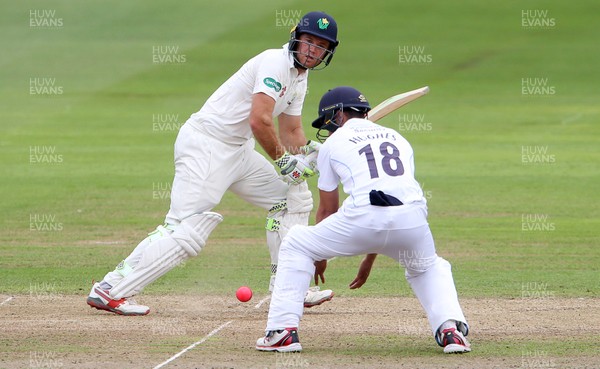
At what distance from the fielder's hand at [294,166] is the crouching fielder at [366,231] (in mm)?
1384

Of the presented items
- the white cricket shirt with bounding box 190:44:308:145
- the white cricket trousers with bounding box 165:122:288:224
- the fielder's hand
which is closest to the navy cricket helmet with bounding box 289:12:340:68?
the white cricket shirt with bounding box 190:44:308:145

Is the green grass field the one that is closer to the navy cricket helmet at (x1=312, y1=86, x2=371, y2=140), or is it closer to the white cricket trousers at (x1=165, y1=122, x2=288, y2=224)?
the white cricket trousers at (x1=165, y1=122, x2=288, y2=224)

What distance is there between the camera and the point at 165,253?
9516mm

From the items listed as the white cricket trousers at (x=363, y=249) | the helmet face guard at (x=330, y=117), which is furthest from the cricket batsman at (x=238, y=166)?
the white cricket trousers at (x=363, y=249)

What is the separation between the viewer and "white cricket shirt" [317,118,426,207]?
7.96 metres

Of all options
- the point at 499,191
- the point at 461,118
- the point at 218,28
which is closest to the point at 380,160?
the point at 499,191

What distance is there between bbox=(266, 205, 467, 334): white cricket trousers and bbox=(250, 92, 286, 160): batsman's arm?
145cm

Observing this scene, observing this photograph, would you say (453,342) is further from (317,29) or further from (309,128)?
(309,128)

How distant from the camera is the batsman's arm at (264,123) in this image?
31.1 ft

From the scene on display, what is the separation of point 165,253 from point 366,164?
2288 millimetres

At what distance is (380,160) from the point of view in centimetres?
805

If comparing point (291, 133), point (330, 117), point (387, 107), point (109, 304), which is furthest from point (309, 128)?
point (330, 117)

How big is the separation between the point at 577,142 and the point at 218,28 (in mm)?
18755

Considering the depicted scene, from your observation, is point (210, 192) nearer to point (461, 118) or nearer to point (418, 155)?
point (418, 155)
